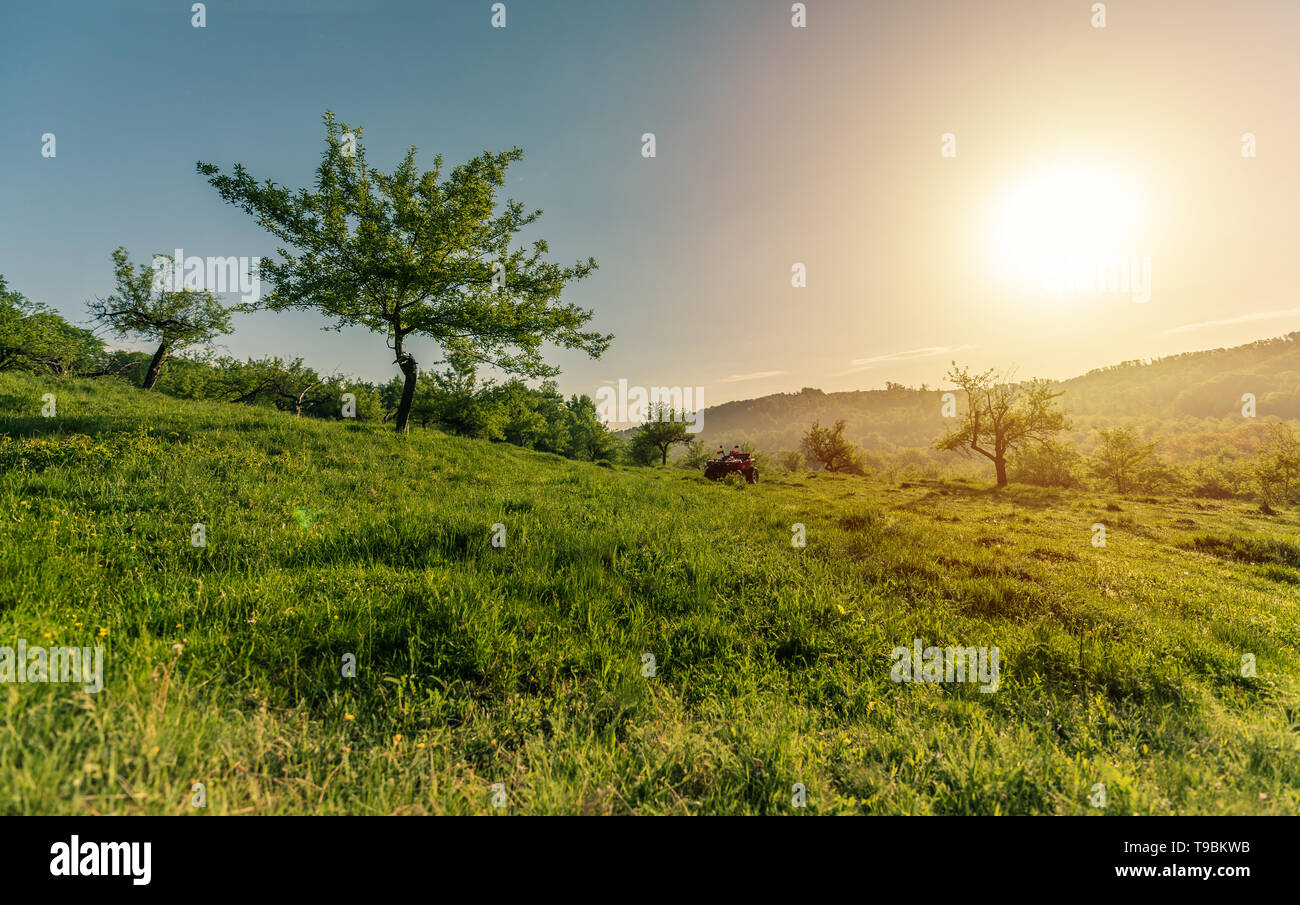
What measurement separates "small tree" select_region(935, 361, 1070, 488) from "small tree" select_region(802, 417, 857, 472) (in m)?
17.5

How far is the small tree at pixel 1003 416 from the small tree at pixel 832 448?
57.5 ft

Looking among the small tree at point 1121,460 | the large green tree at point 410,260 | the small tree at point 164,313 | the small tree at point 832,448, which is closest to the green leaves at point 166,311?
the small tree at point 164,313

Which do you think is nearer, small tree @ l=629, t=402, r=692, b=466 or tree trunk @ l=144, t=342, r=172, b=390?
tree trunk @ l=144, t=342, r=172, b=390

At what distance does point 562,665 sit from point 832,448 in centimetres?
6099

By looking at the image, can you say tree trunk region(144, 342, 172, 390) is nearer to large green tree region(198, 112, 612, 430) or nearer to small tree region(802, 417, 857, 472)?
large green tree region(198, 112, 612, 430)

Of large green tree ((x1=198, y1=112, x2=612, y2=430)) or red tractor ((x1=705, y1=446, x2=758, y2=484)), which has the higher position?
large green tree ((x1=198, y1=112, x2=612, y2=430))

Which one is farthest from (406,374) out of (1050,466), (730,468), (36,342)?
(1050,466)

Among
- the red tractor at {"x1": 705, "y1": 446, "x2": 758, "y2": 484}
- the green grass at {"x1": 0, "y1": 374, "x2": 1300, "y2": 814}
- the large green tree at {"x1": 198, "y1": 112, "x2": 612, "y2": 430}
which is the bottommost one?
the green grass at {"x1": 0, "y1": 374, "x2": 1300, "y2": 814}

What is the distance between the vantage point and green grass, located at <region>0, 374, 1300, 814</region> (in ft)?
7.82

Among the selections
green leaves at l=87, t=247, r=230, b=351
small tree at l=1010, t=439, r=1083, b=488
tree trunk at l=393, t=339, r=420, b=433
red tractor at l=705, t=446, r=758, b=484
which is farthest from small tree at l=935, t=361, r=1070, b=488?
green leaves at l=87, t=247, r=230, b=351

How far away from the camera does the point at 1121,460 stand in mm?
45812

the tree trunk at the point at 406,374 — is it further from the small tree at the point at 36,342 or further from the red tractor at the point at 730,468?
the small tree at the point at 36,342

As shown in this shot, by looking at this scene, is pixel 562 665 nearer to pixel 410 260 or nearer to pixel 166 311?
pixel 410 260

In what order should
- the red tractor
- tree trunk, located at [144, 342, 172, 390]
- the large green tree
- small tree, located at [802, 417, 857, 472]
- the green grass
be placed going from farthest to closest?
1. small tree, located at [802, 417, 857, 472]
2. tree trunk, located at [144, 342, 172, 390]
3. the red tractor
4. the large green tree
5. the green grass
